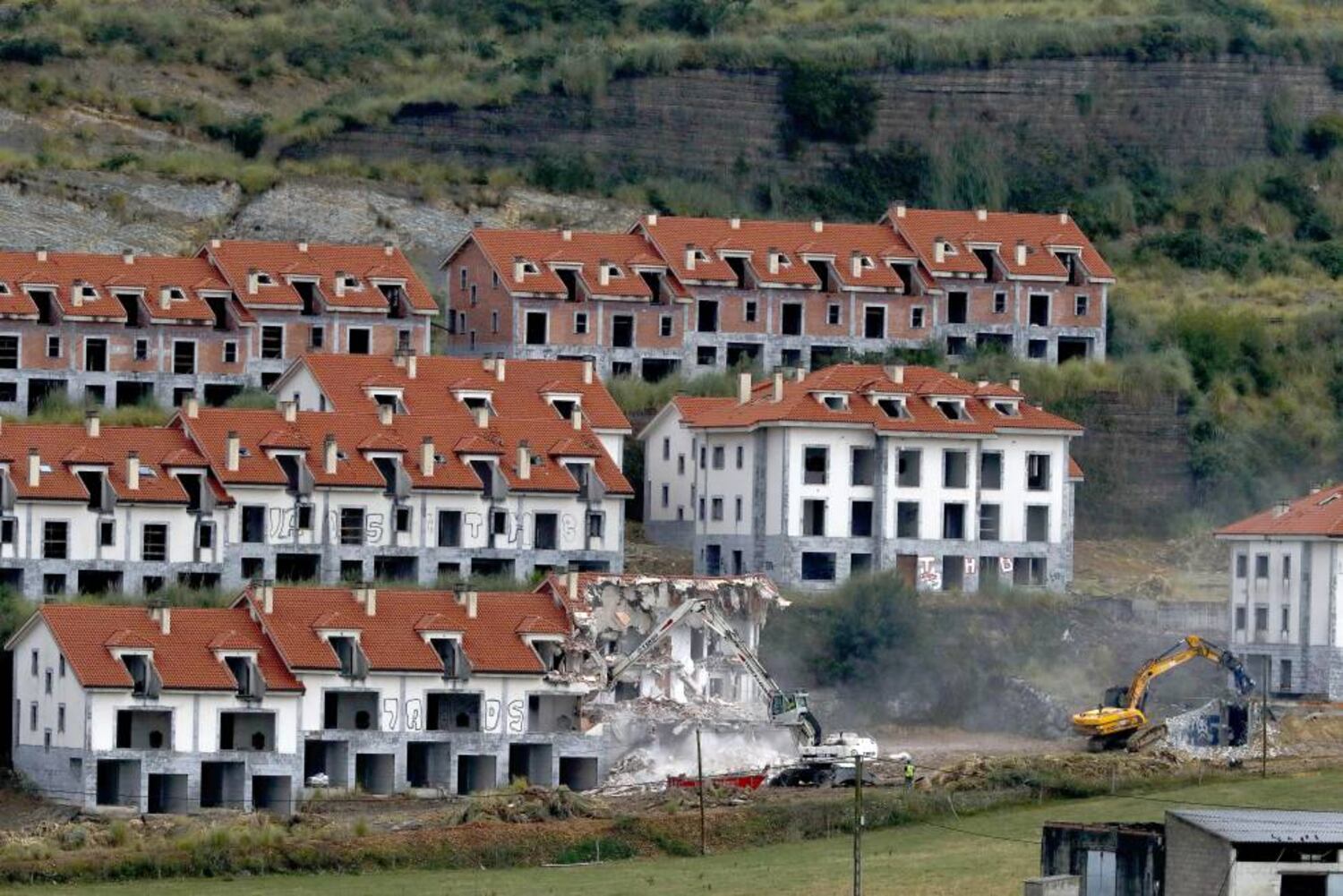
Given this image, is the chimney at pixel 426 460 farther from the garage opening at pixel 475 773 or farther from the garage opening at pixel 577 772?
the garage opening at pixel 577 772

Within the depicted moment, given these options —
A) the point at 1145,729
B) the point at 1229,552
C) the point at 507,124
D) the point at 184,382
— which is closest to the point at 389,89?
the point at 507,124

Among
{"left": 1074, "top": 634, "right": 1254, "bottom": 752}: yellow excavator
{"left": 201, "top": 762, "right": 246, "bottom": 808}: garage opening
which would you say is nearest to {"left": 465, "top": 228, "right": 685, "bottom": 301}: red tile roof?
{"left": 1074, "top": 634, "right": 1254, "bottom": 752}: yellow excavator

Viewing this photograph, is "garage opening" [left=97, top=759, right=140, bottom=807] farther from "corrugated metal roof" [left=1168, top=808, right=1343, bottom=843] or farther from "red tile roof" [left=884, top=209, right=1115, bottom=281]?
"red tile roof" [left=884, top=209, right=1115, bottom=281]

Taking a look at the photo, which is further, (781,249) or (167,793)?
(781,249)

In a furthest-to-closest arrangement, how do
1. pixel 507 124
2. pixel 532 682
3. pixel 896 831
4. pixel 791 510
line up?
pixel 507 124 → pixel 791 510 → pixel 532 682 → pixel 896 831

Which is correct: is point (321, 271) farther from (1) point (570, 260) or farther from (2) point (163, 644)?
(2) point (163, 644)

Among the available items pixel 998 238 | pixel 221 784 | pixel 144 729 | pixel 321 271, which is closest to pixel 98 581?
pixel 144 729

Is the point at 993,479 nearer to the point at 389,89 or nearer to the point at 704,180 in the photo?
the point at 704,180
